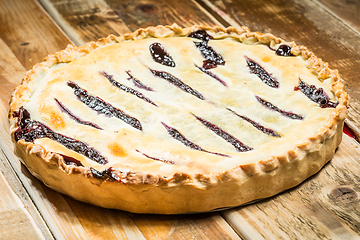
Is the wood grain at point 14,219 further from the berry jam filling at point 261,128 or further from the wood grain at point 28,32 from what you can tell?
the wood grain at point 28,32

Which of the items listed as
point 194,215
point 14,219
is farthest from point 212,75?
point 14,219

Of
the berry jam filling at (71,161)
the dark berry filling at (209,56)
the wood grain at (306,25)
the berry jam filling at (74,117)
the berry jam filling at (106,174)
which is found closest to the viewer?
the berry jam filling at (106,174)

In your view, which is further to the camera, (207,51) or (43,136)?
(207,51)

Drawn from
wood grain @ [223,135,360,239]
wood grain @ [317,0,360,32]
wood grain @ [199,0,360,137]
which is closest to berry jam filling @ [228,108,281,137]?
wood grain @ [223,135,360,239]

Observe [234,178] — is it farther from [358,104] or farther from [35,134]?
[358,104]

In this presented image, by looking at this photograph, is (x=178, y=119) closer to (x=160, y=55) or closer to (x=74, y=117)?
(x=74, y=117)

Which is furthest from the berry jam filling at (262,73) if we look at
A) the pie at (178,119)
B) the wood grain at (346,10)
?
the wood grain at (346,10)
